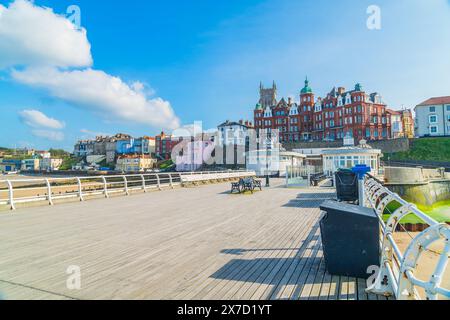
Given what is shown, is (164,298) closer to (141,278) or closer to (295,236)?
(141,278)

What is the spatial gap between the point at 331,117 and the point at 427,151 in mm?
22890

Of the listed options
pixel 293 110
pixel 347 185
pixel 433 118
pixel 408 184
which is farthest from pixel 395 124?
pixel 347 185

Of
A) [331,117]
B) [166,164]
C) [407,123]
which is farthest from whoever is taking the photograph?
[166,164]

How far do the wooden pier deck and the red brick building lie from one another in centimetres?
6620

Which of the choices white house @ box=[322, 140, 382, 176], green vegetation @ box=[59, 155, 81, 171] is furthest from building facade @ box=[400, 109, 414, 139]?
green vegetation @ box=[59, 155, 81, 171]

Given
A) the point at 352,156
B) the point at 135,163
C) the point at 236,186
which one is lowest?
the point at 236,186

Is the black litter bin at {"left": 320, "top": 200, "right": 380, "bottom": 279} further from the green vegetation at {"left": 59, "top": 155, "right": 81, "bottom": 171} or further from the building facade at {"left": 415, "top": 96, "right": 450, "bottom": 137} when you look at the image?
the green vegetation at {"left": 59, "top": 155, "right": 81, "bottom": 171}

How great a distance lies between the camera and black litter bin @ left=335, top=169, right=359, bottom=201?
10.2m

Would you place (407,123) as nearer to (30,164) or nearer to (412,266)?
(412,266)

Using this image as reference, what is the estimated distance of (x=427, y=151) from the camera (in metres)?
57.1

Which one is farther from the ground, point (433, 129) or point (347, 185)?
point (433, 129)

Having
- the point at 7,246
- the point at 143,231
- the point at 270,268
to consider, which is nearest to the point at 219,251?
the point at 270,268

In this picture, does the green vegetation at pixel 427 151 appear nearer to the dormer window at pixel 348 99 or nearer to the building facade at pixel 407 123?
the dormer window at pixel 348 99
